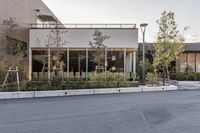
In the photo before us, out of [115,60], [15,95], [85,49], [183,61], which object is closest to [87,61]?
[85,49]

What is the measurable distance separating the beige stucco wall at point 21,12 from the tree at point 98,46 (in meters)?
5.75

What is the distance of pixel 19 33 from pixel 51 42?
2677 millimetres

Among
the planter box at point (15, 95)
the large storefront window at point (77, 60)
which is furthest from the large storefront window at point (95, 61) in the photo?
the planter box at point (15, 95)

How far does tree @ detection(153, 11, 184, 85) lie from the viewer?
20797 mm

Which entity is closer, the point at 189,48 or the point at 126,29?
the point at 126,29

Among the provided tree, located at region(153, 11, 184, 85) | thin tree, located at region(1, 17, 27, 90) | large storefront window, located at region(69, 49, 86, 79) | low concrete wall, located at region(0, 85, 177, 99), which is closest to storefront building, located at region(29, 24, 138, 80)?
large storefront window, located at region(69, 49, 86, 79)

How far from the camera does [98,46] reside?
67.8ft

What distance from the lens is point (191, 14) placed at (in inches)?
990

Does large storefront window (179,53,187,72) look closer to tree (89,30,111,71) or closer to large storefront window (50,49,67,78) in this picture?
tree (89,30,111,71)

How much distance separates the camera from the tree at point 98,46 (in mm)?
20430

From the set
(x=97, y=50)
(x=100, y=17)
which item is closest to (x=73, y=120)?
(x=97, y=50)

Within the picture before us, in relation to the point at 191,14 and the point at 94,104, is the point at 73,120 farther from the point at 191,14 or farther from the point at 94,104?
the point at 191,14

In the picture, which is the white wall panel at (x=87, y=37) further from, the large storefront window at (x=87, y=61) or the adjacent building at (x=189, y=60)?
the adjacent building at (x=189, y=60)

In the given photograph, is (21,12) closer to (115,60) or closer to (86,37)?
(86,37)
